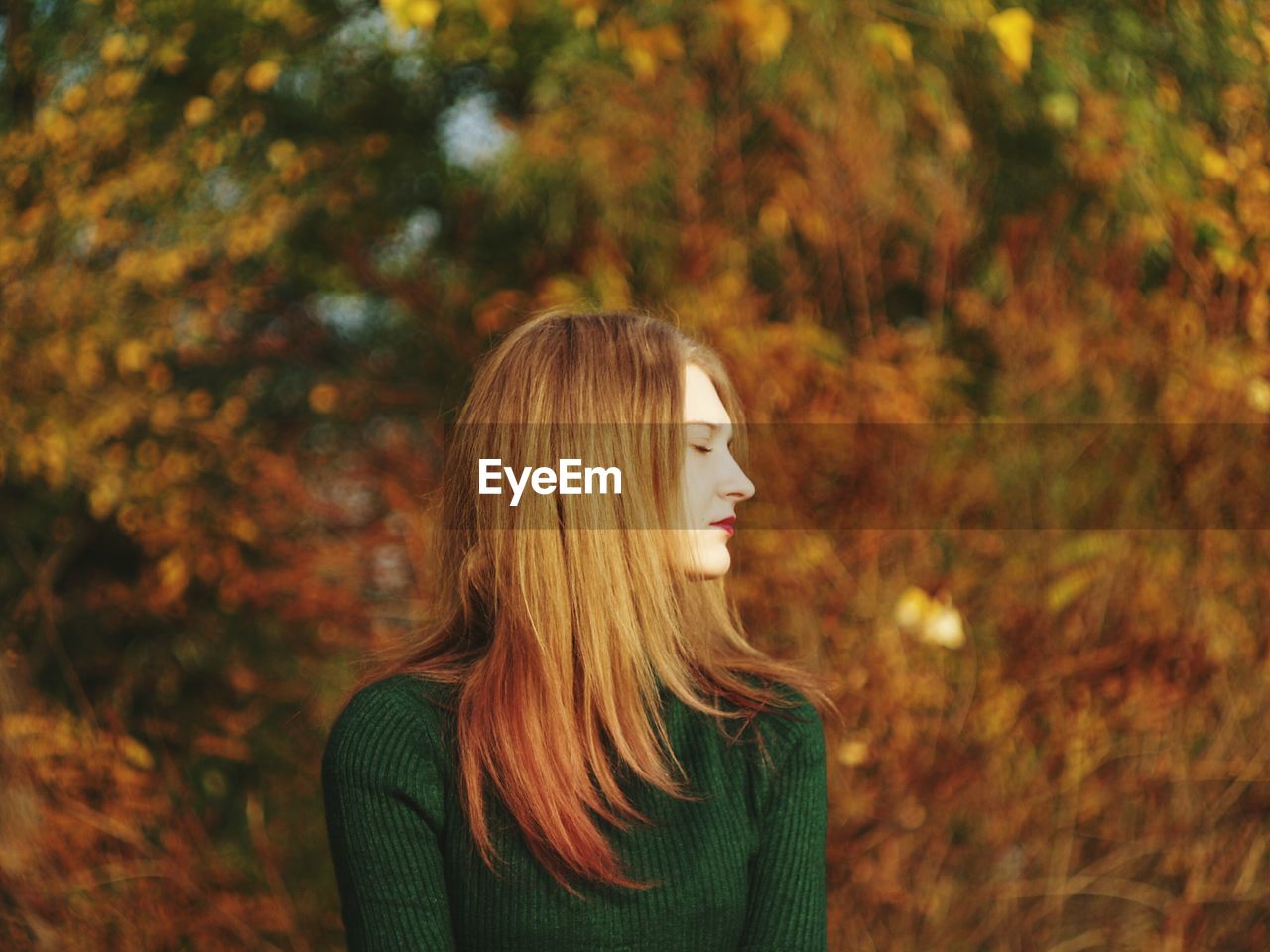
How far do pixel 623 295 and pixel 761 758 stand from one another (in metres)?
2.25

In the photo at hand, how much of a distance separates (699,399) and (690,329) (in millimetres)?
1756

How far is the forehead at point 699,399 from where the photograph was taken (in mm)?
1652

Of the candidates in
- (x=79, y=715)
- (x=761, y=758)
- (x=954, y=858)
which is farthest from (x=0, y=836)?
(x=761, y=758)

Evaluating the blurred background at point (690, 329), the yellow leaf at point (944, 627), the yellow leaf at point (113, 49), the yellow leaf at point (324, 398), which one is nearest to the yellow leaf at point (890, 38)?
the blurred background at point (690, 329)

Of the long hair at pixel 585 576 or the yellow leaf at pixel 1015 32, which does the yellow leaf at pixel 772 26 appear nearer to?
the yellow leaf at pixel 1015 32

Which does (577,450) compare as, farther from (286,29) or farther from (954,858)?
(286,29)

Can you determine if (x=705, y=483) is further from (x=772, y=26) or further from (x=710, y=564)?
(x=772, y=26)

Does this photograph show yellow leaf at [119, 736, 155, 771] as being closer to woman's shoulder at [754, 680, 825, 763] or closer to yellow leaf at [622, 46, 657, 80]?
yellow leaf at [622, 46, 657, 80]

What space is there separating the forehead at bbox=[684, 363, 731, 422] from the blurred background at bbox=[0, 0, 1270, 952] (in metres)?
1.40

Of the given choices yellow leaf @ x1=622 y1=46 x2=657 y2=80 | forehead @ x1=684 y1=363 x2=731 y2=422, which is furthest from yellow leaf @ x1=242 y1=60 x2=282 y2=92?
forehead @ x1=684 y1=363 x2=731 y2=422

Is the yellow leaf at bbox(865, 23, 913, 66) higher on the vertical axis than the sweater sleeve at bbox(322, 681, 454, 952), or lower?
higher

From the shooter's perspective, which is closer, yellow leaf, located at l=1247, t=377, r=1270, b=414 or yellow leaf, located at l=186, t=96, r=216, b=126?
yellow leaf, located at l=1247, t=377, r=1270, b=414

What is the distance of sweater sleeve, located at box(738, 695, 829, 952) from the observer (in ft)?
5.11

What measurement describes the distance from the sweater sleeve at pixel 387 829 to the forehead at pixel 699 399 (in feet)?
1.66
